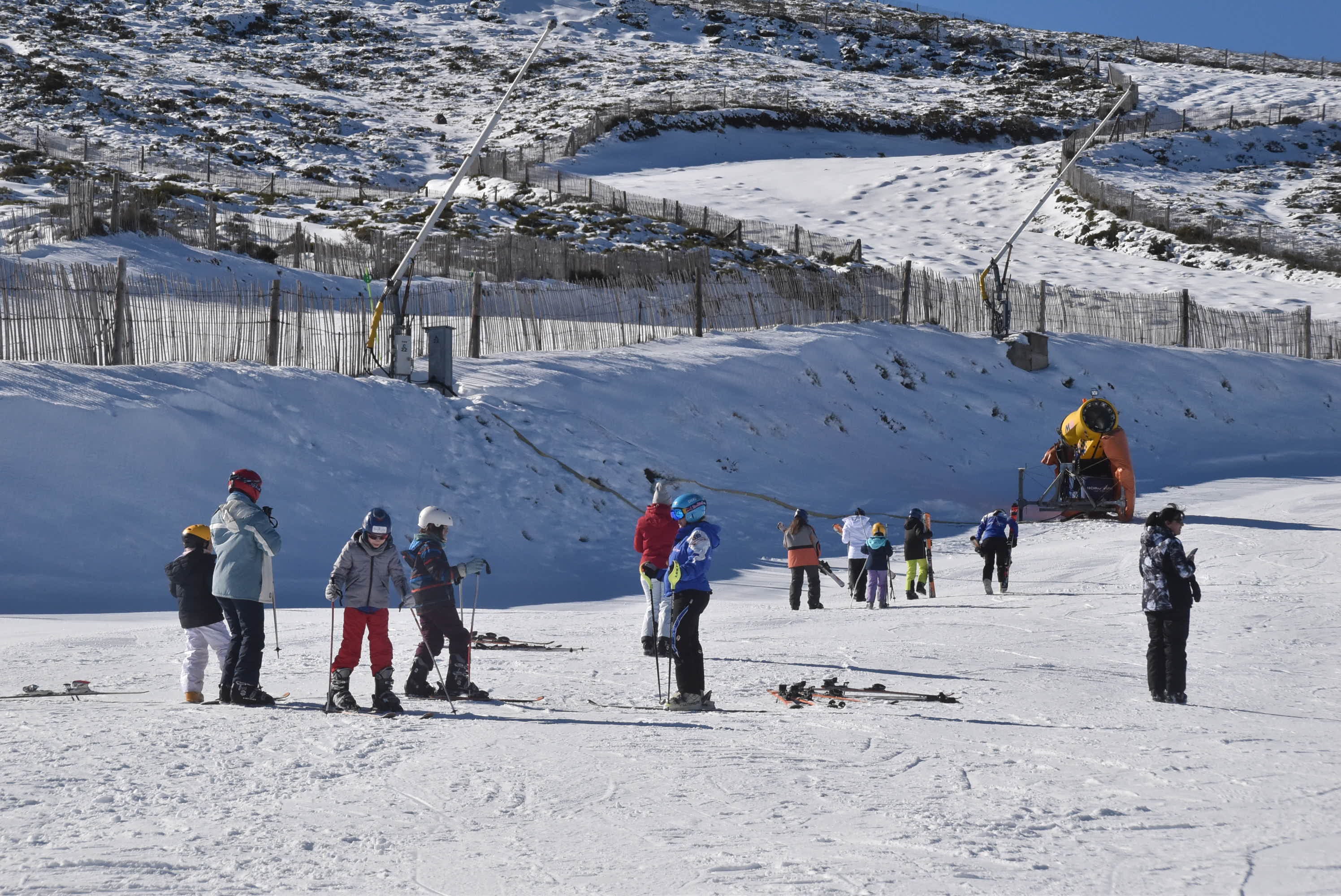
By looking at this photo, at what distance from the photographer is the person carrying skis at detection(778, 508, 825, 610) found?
14.4 m

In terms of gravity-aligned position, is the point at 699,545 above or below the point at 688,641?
above

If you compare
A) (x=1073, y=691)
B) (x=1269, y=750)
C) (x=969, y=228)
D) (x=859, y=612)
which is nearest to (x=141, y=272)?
(x=859, y=612)

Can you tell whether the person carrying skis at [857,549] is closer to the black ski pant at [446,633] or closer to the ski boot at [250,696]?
the black ski pant at [446,633]

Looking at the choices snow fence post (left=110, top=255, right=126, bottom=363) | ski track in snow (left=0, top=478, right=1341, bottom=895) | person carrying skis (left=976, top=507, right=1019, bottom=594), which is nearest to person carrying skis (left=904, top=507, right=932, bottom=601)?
person carrying skis (left=976, top=507, right=1019, bottom=594)

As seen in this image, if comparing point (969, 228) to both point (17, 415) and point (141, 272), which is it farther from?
point (17, 415)

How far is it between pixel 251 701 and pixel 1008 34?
88.3 meters

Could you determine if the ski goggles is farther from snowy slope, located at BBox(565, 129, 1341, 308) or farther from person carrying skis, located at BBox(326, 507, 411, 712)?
snowy slope, located at BBox(565, 129, 1341, 308)

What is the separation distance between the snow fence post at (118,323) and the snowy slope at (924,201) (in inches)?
1040

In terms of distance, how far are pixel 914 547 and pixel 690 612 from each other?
7.79 m

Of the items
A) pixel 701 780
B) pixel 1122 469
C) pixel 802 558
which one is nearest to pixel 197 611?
pixel 701 780

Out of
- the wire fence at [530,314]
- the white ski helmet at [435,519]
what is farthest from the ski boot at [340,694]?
the wire fence at [530,314]

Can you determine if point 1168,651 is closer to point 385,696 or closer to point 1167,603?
point 1167,603

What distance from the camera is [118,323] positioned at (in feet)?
57.9

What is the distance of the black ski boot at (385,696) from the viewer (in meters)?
7.77
